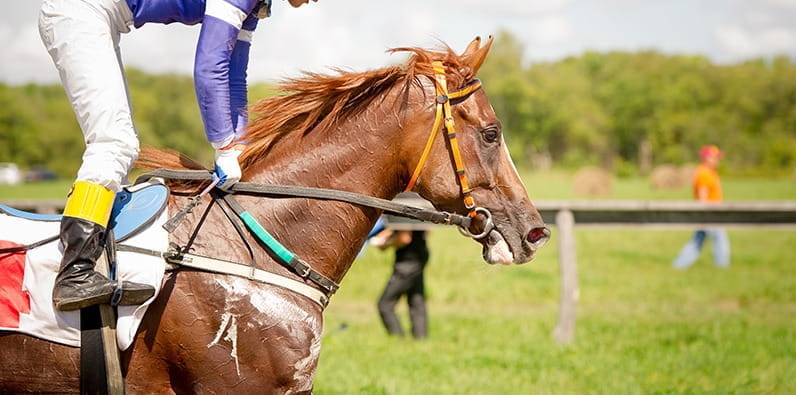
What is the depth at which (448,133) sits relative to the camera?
3105mm

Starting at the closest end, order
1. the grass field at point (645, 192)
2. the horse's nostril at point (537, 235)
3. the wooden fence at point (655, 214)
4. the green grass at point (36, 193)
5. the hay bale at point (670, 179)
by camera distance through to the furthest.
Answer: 1. the horse's nostril at point (537, 235)
2. the wooden fence at point (655, 214)
3. the green grass at point (36, 193)
4. the grass field at point (645, 192)
5. the hay bale at point (670, 179)

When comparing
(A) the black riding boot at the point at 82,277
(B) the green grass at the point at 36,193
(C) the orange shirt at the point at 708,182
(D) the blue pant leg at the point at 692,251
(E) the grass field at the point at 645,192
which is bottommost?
(A) the black riding boot at the point at 82,277

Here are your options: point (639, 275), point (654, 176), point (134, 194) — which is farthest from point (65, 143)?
point (134, 194)

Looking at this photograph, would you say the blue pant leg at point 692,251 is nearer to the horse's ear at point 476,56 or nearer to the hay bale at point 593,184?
the horse's ear at point 476,56

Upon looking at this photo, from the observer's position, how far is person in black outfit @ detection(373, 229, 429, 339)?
8141 millimetres

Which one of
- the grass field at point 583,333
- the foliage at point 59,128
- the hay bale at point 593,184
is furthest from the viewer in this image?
the foliage at point 59,128

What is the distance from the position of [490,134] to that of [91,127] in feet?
5.70

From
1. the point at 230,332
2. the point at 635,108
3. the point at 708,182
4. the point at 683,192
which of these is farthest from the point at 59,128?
the point at 230,332

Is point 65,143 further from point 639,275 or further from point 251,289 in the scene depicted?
point 251,289

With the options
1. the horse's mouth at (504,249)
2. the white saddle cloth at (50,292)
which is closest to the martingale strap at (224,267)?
the white saddle cloth at (50,292)

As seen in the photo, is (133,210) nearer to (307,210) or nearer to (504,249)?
(307,210)

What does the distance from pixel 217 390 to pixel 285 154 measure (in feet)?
3.59

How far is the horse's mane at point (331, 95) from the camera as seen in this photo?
3213mm

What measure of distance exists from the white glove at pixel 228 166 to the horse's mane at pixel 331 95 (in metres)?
0.17
